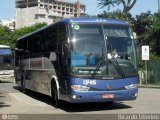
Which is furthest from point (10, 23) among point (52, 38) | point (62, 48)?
point (62, 48)

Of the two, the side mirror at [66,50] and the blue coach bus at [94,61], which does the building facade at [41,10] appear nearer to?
the blue coach bus at [94,61]

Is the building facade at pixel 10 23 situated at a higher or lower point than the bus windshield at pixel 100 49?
higher

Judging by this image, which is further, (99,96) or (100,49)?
(100,49)

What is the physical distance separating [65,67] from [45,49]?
129 inches

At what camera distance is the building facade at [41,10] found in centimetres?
16938

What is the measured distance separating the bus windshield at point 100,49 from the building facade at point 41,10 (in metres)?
153

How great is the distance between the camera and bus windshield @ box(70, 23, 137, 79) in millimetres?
14859

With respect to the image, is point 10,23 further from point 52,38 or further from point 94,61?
point 94,61

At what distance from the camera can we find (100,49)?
49.5ft

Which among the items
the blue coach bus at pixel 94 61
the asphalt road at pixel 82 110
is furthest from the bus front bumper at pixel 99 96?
the asphalt road at pixel 82 110

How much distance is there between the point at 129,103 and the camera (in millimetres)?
17734

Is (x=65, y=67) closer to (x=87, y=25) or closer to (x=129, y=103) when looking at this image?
(x=87, y=25)

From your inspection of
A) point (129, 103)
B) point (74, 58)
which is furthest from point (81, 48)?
point (129, 103)

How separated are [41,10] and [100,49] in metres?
158
